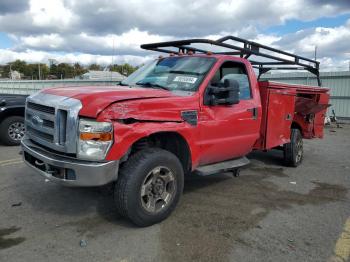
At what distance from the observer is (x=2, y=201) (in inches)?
187

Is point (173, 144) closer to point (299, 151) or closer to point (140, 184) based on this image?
point (140, 184)

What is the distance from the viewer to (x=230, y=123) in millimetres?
4941

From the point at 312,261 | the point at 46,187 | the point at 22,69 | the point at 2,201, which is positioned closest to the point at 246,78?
the point at 312,261

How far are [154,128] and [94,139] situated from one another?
69 cm

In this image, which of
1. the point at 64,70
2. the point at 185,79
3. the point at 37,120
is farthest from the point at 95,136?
the point at 64,70

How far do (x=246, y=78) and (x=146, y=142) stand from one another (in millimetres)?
2145

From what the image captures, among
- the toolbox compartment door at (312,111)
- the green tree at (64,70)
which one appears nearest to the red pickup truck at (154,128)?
the toolbox compartment door at (312,111)

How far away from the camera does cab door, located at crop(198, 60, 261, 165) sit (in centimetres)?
461

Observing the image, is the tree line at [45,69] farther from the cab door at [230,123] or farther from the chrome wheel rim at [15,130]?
the cab door at [230,123]

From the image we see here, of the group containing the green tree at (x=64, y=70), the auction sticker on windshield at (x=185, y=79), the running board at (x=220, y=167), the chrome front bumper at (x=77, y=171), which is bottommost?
the running board at (x=220, y=167)

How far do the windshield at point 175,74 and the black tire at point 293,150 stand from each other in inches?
121

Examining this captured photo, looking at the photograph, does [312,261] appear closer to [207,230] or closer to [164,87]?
[207,230]

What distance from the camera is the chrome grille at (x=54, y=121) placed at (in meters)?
3.56

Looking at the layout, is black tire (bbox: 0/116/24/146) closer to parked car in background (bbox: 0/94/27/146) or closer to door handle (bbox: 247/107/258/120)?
parked car in background (bbox: 0/94/27/146)
